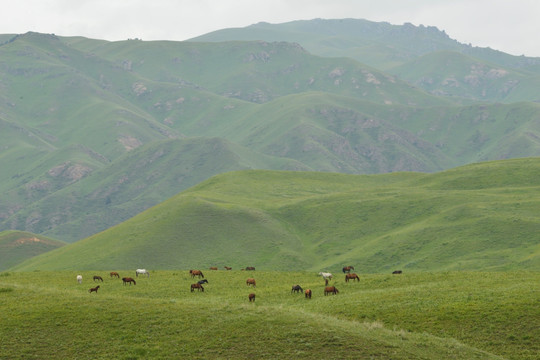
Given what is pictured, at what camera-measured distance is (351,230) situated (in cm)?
16100

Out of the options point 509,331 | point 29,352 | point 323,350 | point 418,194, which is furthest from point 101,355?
point 418,194

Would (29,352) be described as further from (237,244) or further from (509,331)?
(237,244)

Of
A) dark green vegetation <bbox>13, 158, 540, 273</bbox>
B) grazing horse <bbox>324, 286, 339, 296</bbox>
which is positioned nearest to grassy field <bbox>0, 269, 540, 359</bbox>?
grazing horse <bbox>324, 286, 339, 296</bbox>

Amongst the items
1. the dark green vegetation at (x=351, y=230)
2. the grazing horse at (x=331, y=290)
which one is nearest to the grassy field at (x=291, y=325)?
the grazing horse at (x=331, y=290)

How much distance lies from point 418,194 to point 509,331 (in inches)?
5125

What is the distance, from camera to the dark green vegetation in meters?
126

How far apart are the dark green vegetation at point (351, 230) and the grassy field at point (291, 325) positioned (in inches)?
2056

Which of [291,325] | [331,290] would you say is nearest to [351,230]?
[331,290]

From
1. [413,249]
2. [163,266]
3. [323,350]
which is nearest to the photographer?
[323,350]

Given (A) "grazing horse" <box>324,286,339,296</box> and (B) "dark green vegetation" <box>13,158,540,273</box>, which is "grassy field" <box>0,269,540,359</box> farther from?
(B) "dark green vegetation" <box>13,158,540,273</box>

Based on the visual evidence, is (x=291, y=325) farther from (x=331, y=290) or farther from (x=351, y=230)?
(x=351, y=230)

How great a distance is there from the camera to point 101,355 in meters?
42.0

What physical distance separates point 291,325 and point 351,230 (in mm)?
117654

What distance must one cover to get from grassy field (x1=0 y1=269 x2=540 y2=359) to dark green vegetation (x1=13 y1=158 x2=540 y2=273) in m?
52.2
